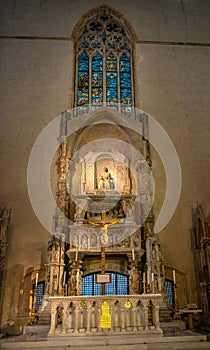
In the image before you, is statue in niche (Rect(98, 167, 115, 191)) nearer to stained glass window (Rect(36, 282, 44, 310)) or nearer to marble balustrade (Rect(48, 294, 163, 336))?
stained glass window (Rect(36, 282, 44, 310))

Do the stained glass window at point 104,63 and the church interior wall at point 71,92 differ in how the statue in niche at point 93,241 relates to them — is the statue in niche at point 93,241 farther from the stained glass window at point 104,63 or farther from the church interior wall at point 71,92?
the stained glass window at point 104,63

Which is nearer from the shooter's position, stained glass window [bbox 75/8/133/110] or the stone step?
the stone step

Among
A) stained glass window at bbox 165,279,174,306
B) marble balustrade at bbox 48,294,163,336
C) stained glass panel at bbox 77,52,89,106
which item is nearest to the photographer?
marble balustrade at bbox 48,294,163,336

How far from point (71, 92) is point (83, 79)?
117 cm

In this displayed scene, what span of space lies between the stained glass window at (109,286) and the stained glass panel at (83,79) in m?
6.01

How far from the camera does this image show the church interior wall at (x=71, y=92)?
923cm

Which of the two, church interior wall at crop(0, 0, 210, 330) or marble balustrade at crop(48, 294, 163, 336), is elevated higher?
church interior wall at crop(0, 0, 210, 330)

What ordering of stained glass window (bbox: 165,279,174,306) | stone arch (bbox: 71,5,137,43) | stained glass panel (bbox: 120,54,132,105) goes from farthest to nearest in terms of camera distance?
stone arch (bbox: 71,5,137,43) < stained glass panel (bbox: 120,54,132,105) < stained glass window (bbox: 165,279,174,306)

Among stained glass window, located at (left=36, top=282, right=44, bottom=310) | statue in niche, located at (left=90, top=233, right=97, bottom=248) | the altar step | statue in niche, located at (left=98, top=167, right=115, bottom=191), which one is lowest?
the altar step

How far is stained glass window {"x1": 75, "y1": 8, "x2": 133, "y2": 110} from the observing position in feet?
38.9

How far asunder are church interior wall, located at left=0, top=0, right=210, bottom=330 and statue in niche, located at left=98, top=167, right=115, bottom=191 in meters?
1.39

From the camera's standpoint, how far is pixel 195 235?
938 cm

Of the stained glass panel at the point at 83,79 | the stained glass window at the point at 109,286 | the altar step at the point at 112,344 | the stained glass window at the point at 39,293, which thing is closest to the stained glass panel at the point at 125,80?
the stained glass panel at the point at 83,79

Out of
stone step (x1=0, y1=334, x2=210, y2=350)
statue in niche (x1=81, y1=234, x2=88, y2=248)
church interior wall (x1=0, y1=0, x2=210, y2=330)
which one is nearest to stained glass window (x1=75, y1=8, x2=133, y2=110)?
church interior wall (x1=0, y1=0, x2=210, y2=330)
